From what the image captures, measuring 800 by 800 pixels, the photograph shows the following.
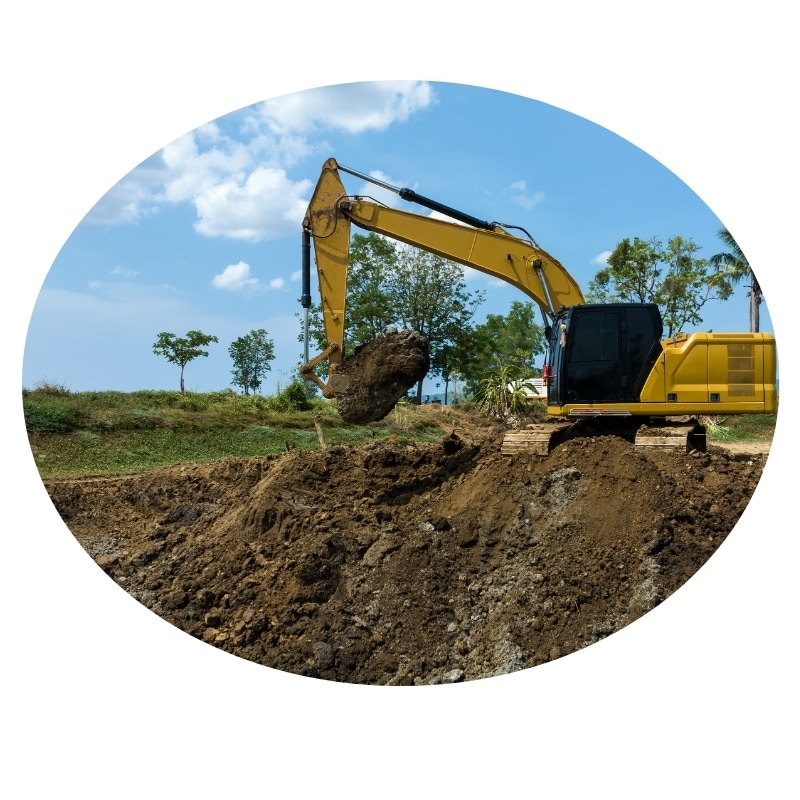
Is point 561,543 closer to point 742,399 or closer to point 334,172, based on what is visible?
point 742,399

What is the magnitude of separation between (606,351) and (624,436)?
1289mm

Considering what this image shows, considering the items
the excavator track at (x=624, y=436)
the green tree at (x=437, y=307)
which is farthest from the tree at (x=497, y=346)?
the excavator track at (x=624, y=436)

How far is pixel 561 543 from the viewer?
743 cm

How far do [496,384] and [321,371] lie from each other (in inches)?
520

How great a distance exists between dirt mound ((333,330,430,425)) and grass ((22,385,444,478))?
217 inches

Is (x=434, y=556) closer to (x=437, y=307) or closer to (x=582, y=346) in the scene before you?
(x=582, y=346)

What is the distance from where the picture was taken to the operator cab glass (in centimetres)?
921

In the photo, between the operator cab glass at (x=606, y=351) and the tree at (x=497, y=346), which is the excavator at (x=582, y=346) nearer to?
the operator cab glass at (x=606, y=351)

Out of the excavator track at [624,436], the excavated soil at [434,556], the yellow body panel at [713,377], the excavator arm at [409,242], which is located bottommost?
the excavated soil at [434,556]

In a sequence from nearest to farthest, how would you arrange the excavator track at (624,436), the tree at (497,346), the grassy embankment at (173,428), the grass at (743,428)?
1. the excavator track at (624,436)
2. the grass at (743,428)
3. the grassy embankment at (173,428)
4. the tree at (497,346)

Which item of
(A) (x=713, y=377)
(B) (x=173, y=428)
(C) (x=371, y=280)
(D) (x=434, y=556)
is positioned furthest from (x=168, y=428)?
(A) (x=713, y=377)

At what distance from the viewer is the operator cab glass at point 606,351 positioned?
921 cm

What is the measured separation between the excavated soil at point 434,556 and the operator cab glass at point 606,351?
784 mm

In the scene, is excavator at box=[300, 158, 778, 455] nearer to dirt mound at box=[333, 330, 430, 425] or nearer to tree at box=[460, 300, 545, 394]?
dirt mound at box=[333, 330, 430, 425]
